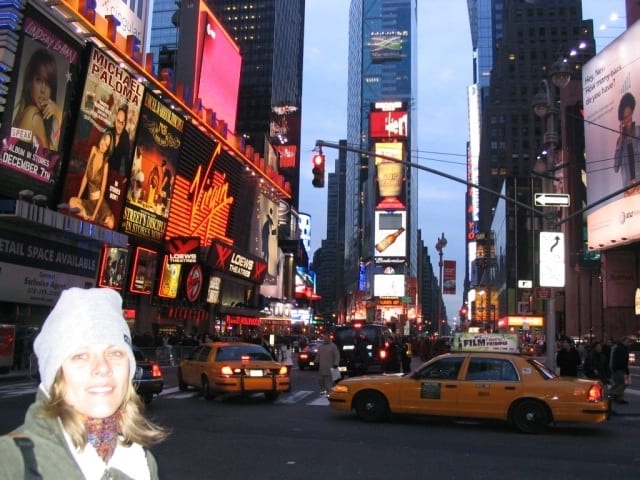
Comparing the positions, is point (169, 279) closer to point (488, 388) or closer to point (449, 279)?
point (488, 388)

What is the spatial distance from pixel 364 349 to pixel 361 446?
48.0ft

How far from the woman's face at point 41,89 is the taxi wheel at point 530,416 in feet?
72.3

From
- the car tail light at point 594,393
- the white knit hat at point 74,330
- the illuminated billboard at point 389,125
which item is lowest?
the car tail light at point 594,393

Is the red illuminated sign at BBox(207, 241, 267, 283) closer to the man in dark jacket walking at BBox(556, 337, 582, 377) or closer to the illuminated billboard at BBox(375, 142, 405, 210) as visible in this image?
the man in dark jacket walking at BBox(556, 337, 582, 377)

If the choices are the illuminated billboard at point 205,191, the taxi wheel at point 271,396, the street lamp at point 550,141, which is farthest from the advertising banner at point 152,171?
the street lamp at point 550,141

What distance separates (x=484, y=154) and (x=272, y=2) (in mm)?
69875

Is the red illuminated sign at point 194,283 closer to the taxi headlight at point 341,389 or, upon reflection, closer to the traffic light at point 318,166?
the traffic light at point 318,166

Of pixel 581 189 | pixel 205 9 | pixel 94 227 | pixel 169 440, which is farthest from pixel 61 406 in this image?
pixel 581 189

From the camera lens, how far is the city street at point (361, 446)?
853cm

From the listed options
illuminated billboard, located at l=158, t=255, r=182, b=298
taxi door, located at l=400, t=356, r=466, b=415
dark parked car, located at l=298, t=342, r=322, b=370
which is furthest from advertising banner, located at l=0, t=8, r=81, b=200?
taxi door, located at l=400, t=356, r=466, b=415

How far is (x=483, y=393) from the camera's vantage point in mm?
12414

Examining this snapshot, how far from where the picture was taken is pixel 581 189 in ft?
275

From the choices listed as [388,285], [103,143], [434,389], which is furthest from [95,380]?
[388,285]

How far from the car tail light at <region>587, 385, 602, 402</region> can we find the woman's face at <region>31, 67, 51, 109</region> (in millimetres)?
22936
